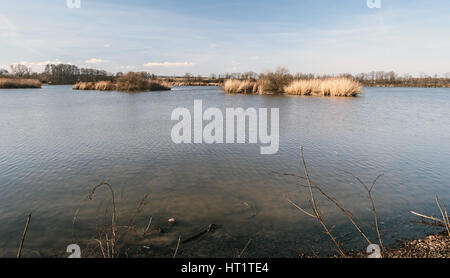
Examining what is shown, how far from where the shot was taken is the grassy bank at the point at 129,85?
3052 centimetres

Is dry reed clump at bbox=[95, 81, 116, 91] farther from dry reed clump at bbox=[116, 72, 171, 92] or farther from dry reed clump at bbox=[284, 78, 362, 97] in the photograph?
dry reed clump at bbox=[284, 78, 362, 97]

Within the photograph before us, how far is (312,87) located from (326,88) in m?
1.55

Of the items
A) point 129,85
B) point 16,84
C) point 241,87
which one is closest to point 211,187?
point 241,87

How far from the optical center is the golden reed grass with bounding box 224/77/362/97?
22281 mm

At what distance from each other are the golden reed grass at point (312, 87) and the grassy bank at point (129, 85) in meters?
10.2

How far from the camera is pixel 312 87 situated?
24266 mm

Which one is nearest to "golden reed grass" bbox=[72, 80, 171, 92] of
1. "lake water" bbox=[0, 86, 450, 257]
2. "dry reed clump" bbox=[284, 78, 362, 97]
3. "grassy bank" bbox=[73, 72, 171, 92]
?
"grassy bank" bbox=[73, 72, 171, 92]

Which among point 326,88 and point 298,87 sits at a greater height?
point 298,87

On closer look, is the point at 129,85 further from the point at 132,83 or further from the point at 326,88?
the point at 326,88

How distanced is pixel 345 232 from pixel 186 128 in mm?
6714
